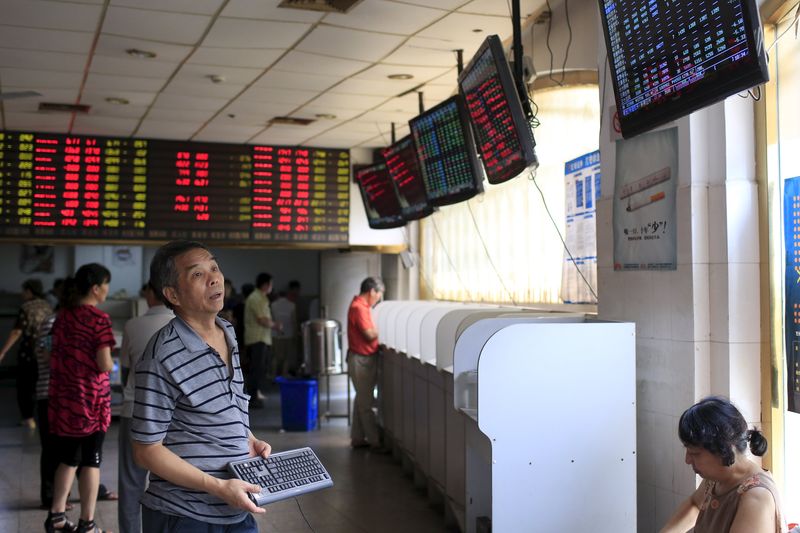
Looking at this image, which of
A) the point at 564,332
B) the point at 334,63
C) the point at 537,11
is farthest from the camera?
the point at 334,63

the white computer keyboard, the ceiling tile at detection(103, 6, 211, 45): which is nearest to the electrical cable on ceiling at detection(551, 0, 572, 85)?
the ceiling tile at detection(103, 6, 211, 45)

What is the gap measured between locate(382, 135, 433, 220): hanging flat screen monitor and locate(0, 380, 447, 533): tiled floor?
6.65ft

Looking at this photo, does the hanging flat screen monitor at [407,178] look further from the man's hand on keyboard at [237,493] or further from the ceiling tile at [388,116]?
the man's hand on keyboard at [237,493]

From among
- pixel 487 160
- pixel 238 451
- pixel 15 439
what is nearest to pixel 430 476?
pixel 487 160

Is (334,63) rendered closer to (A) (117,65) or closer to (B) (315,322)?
→ (A) (117,65)

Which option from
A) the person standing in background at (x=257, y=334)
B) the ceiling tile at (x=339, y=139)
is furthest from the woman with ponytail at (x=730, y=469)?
the person standing in background at (x=257, y=334)

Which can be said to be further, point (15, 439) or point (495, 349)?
point (15, 439)

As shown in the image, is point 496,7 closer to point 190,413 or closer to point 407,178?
point 407,178

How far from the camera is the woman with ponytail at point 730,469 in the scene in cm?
226

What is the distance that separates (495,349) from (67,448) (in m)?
2.51

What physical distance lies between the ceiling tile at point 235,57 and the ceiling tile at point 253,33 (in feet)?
0.35

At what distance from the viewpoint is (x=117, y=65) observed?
564cm

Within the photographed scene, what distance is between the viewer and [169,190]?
7.92 metres

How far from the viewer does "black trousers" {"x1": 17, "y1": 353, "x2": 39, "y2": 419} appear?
764cm
